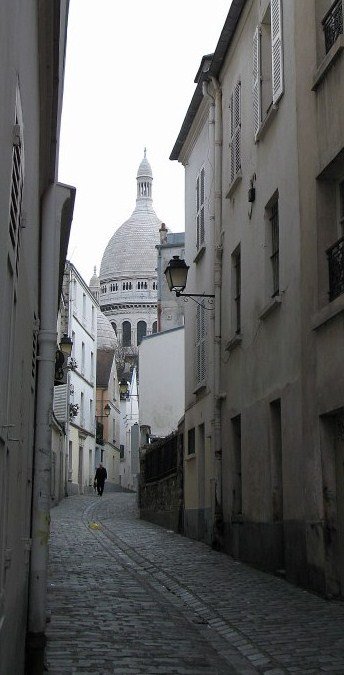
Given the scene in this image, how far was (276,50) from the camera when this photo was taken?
40.1ft

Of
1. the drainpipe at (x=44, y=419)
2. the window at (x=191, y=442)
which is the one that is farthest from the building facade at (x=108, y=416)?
the drainpipe at (x=44, y=419)

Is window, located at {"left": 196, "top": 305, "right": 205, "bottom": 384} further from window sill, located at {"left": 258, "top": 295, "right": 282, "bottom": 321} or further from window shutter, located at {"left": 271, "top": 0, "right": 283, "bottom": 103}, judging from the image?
window shutter, located at {"left": 271, "top": 0, "right": 283, "bottom": 103}

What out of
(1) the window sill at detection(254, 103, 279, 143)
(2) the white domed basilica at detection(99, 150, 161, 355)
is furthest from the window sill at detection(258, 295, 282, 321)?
(2) the white domed basilica at detection(99, 150, 161, 355)

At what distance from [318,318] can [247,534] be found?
4.44 metres

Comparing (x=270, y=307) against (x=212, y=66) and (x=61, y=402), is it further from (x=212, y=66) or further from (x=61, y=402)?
(x=61, y=402)

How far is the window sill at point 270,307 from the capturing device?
1154 centimetres

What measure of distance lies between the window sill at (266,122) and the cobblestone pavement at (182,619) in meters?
5.99

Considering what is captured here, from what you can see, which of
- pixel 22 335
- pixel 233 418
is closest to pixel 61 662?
pixel 22 335

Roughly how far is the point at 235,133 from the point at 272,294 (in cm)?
407

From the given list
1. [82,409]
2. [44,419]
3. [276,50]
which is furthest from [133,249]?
[44,419]

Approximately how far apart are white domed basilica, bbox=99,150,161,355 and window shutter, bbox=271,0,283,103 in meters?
104

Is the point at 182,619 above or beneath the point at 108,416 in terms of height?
beneath

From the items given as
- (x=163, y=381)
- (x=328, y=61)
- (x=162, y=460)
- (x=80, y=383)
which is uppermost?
(x=80, y=383)

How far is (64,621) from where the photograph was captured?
798cm
